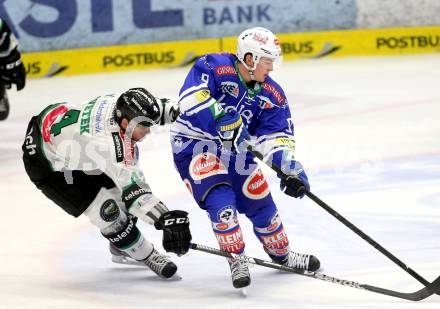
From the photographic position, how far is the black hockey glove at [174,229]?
522 centimetres

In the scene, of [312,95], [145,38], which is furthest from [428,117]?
[145,38]

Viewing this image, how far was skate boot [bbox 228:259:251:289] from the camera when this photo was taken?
5504mm

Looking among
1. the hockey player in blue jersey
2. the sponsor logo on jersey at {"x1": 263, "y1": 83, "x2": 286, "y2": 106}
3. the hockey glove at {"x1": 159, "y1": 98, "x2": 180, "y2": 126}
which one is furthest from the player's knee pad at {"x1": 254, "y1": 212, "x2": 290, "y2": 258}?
the hockey glove at {"x1": 159, "y1": 98, "x2": 180, "y2": 126}

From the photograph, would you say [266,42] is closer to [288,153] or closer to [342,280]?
[288,153]

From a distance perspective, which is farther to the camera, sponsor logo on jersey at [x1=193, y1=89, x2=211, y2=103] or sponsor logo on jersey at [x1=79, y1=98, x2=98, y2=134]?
sponsor logo on jersey at [x1=193, y1=89, x2=211, y2=103]

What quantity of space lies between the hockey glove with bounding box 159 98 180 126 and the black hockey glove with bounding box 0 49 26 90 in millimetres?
3936

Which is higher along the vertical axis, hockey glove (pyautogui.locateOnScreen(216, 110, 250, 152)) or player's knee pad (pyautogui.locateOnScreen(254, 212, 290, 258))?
hockey glove (pyautogui.locateOnScreen(216, 110, 250, 152))

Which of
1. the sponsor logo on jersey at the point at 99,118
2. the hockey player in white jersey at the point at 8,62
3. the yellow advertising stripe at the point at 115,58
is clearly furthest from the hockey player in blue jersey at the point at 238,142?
the yellow advertising stripe at the point at 115,58

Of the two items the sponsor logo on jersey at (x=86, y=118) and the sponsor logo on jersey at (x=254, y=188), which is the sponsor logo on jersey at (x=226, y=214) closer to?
the sponsor logo on jersey at (x=254, y=188)

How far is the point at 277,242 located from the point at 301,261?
0.66 feet

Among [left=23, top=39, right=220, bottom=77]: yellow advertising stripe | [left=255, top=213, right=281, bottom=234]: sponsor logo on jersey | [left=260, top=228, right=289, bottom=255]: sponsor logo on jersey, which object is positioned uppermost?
[left=255, top=213, right=281, bottom=234]: sponsor logo on jersey

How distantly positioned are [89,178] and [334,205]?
228cm

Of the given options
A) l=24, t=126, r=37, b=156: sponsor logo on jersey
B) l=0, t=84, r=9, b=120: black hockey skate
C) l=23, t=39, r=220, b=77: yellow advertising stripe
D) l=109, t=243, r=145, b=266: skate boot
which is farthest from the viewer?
l=23, t=39, r=220, b=77: yellow advertising stripe

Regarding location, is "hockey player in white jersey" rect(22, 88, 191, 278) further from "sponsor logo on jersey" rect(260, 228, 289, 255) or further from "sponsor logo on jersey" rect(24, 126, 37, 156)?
"sponsor logo on jersey" rect(260, 228, 289, 255)
